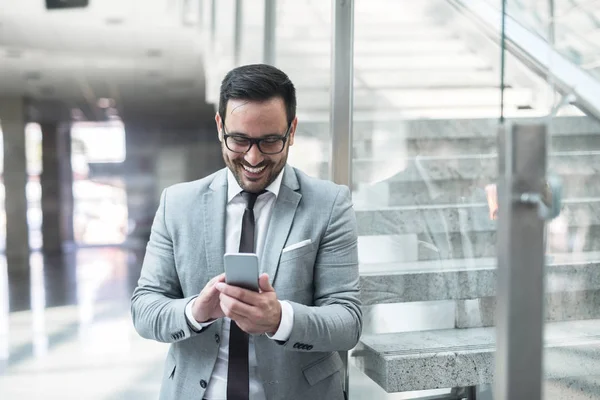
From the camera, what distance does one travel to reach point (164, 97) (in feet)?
41.9

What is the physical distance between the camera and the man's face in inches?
56.7

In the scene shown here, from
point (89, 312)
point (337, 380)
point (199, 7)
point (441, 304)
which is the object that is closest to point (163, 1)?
point (199, 7)

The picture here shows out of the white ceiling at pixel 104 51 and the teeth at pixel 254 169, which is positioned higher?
the white ceiling at pixel 104 51

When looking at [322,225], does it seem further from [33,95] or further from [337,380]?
[33,95]

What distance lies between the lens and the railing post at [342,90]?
7.27 ft

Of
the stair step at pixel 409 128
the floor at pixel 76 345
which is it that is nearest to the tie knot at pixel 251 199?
the stair step at pixel 409 128

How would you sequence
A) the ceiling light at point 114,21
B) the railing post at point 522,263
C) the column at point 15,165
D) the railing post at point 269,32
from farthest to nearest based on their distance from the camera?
the column at point 15,165
the ceiling light at point 114,21
the railing post at point 269,32
the railing post at point 522,263

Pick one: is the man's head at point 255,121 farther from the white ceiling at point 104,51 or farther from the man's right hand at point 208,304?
the white ceiling at point 104,51

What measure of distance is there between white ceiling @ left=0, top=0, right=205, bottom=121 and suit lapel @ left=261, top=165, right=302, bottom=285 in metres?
4.60

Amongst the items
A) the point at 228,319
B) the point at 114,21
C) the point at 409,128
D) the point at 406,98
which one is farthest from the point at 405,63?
the point at 114,21

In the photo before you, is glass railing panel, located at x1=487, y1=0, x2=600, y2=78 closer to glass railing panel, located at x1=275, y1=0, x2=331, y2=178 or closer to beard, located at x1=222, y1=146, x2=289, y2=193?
glass railing panel, located at x1=275, y1=0, x2=331, y2=178

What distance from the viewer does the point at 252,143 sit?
1.44 m

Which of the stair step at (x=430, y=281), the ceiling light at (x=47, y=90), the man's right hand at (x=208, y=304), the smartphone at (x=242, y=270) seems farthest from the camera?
the ceiling light at (x=47, y=90)

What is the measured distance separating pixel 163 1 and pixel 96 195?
6.48 m
